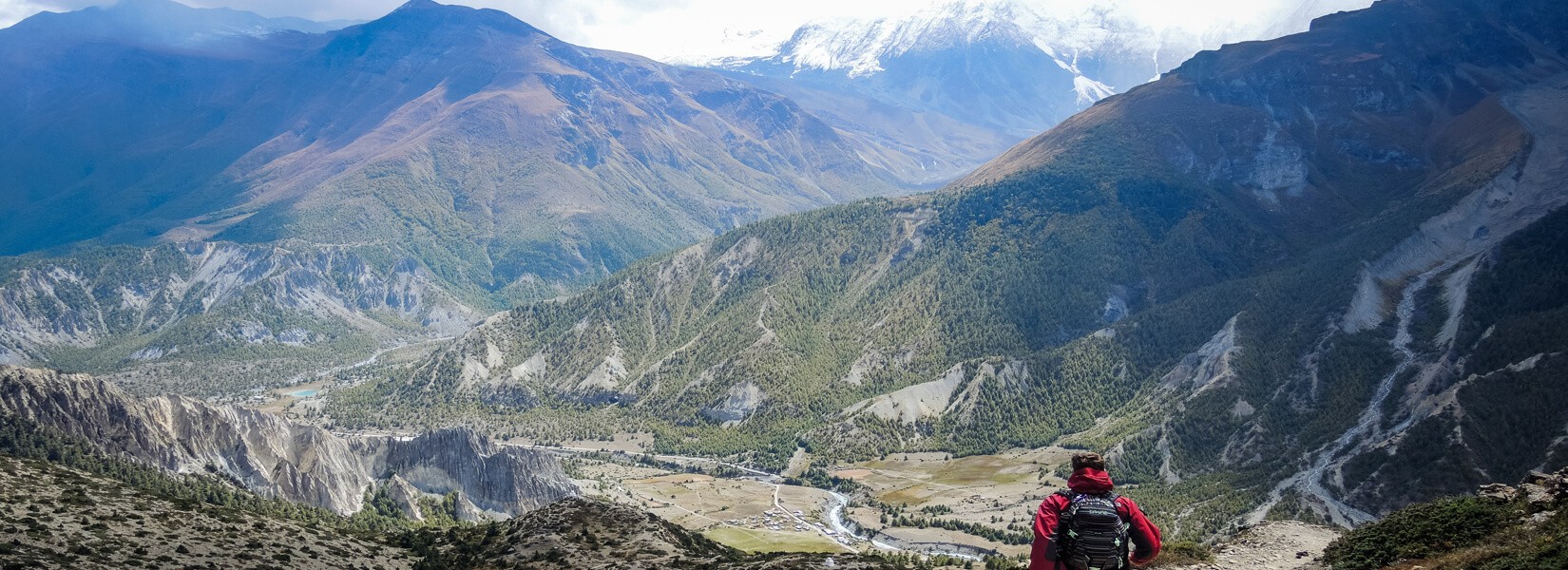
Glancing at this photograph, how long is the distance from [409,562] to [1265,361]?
479ft

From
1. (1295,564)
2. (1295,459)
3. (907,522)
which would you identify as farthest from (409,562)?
(1295,459)

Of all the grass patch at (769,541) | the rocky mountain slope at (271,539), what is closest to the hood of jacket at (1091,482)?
the rocky mountain slope at (271,539)

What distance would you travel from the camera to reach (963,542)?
13750 centimetres

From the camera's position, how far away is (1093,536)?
82.3ft

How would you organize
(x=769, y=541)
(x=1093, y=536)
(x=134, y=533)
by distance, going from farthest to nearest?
(x=769, y=541) < (x=134, y=533) < (x=1093, y=536)

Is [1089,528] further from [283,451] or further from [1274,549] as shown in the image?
[283,451]

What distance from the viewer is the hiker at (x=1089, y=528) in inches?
986

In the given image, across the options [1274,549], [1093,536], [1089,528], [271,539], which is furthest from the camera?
[271,539]

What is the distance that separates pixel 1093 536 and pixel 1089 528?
21 cm

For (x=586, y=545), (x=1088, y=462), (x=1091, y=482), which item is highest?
(x=1088, y=462)

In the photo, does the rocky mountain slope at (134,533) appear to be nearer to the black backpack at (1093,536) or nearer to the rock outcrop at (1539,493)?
the black backpack at (1093,536)

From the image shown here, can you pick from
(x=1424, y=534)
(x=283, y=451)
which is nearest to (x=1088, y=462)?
(x=1424, y=534)

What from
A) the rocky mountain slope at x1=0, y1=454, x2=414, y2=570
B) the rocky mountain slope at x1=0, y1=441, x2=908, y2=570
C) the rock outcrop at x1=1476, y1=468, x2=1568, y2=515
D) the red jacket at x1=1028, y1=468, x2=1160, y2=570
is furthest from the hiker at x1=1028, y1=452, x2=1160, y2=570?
the rocky mountain slope at x1=0, y1=454, x2=414, y2=570

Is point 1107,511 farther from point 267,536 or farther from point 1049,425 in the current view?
point 1049,425
